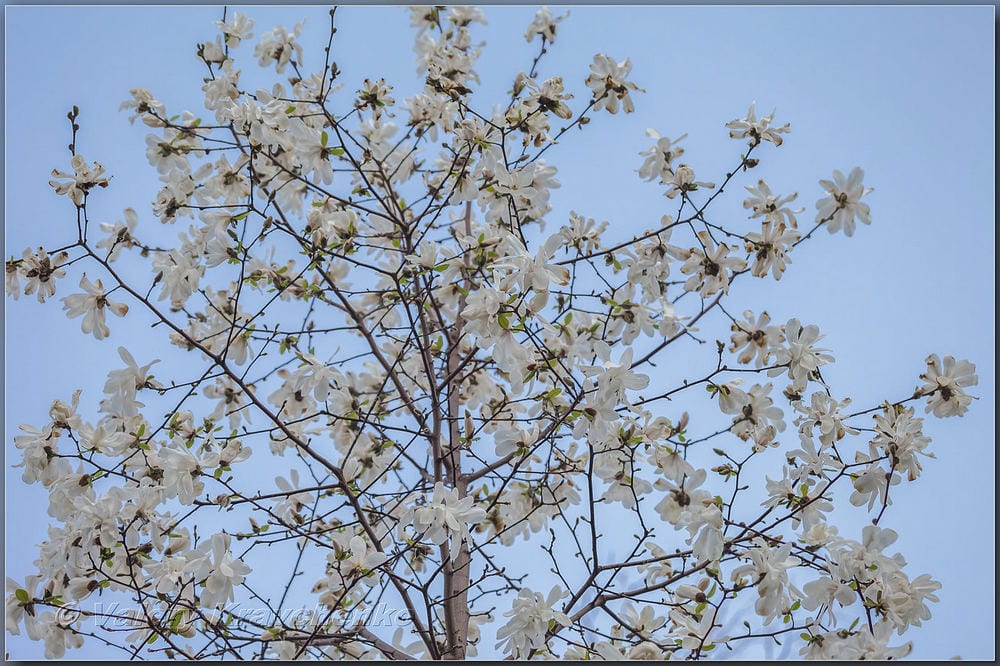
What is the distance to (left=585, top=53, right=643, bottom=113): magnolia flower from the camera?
7.04 feet

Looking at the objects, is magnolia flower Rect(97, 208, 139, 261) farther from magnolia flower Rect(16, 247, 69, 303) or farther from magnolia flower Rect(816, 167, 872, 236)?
magnolia flower Rect(816, 167, 872, 236)

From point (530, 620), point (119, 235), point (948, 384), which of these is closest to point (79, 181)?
point (119, 235)

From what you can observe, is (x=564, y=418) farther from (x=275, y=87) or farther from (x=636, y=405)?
(x=275, y=87)

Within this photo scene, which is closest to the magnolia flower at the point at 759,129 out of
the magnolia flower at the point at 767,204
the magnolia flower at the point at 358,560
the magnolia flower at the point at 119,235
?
the magnolia flower at the point at 767,204

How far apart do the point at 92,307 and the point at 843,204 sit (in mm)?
1940

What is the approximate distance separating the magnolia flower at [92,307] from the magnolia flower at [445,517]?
3.13 ft

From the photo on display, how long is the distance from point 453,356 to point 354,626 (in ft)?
3.16

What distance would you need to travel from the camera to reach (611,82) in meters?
2.14

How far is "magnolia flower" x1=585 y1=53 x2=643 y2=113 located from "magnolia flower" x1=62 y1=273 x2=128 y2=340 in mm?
1380

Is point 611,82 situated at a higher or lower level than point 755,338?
higher

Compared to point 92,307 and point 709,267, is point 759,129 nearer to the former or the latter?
point 709,267

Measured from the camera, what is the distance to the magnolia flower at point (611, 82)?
214 centimetres

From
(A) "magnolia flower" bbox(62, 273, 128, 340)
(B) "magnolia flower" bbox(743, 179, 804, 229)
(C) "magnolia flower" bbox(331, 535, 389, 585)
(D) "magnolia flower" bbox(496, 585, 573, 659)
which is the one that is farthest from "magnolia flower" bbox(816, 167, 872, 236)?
(A) "magnolia flower" bbox(62, 273, 128, 340)

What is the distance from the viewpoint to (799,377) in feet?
6.48
